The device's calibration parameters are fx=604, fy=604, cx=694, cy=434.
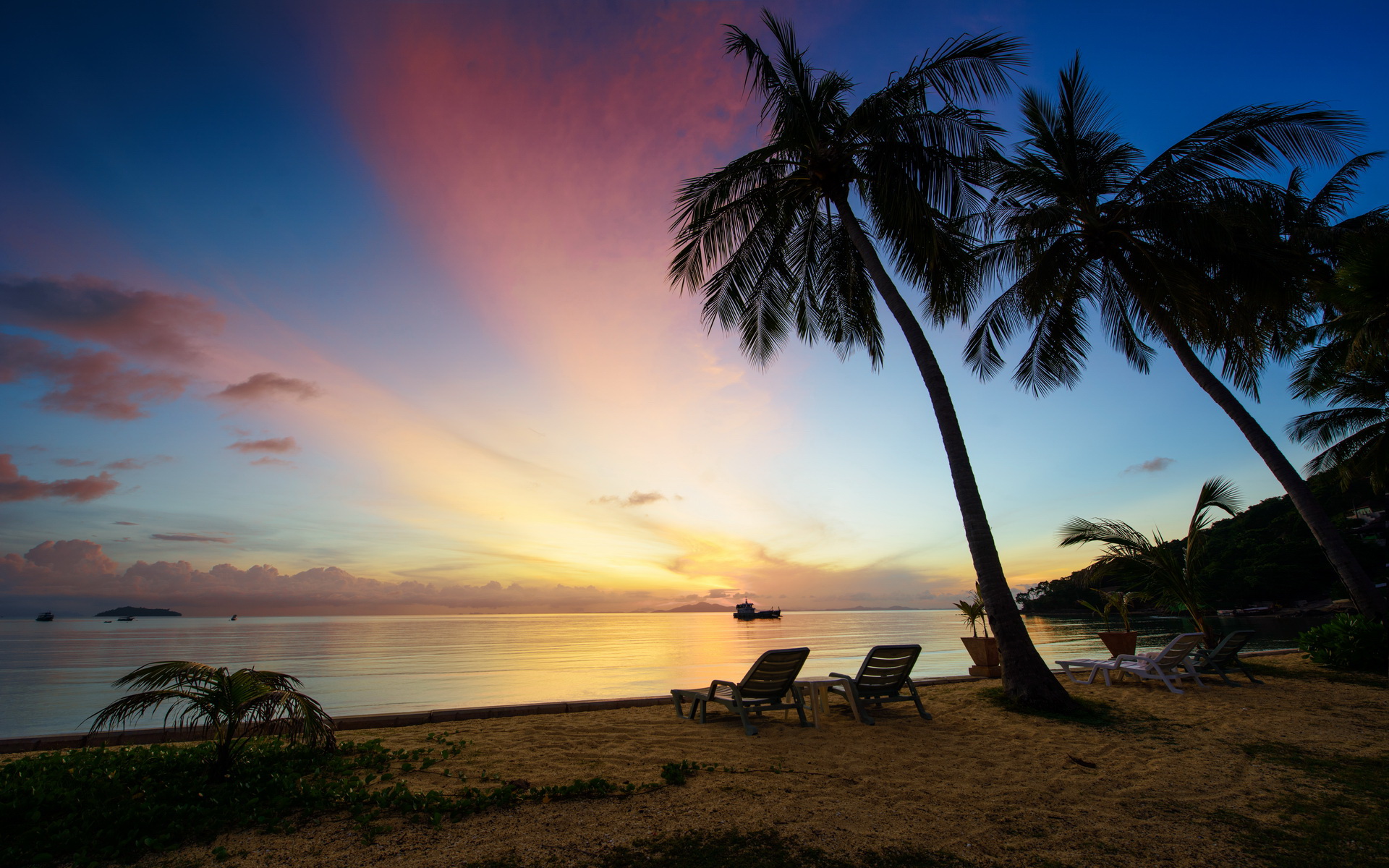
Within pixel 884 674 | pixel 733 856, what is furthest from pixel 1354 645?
pixel 733 856

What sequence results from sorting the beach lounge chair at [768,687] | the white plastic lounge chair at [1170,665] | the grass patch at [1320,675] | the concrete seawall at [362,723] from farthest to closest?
the grass patch at [1320,675]
the white plastic lounge chair at [1170,665]
the beach lounge chair at [768,687]
the concrete seawall at [362,723]

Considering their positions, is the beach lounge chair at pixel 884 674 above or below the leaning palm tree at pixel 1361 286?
below

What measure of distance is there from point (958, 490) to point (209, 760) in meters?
8.32

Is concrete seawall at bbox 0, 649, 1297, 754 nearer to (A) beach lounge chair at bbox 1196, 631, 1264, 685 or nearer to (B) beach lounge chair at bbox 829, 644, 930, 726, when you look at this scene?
(B) beach lounge chair at bbox 829, 644, 930, 726

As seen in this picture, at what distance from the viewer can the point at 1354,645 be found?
9.53m

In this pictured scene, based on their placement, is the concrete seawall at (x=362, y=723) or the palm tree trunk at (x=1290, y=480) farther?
the palm tree trunk at (x=1290, y=480)

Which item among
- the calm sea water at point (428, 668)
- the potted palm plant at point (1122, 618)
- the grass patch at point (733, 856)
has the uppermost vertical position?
the potted palm plant at point (1122, 618)

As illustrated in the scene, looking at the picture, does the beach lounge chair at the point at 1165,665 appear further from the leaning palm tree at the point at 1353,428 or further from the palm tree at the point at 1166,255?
the leaning palm tree at the point at 1353,428

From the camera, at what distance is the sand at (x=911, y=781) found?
3.38 m

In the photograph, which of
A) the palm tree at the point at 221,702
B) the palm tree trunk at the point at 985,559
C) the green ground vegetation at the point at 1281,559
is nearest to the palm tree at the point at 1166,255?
the palm tree trunk at the point at 985,559

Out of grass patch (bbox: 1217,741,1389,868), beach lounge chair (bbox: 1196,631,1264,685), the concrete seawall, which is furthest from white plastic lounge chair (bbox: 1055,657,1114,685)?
grass patch (bbox: 1217,741,1389,868)

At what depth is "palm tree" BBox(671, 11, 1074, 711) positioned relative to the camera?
28.4ft

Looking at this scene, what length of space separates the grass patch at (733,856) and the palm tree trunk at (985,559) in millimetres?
4904

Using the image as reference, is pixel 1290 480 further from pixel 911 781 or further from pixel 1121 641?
pixel 911 781
